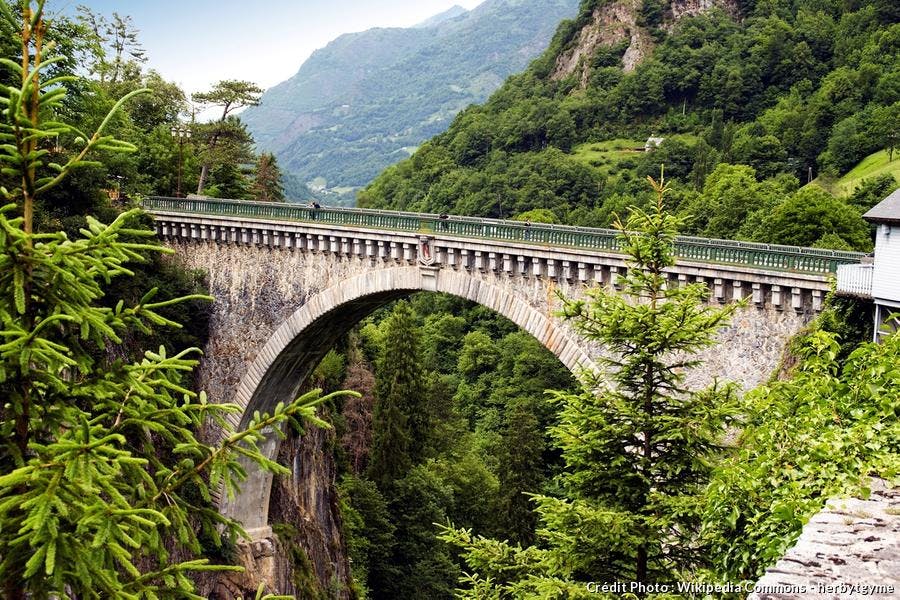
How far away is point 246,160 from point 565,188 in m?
51.3

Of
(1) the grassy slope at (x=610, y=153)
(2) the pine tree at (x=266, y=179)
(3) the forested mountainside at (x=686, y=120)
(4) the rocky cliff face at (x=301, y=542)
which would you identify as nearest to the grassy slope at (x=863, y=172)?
(3) the forested mountainside at (x=686, y=120)

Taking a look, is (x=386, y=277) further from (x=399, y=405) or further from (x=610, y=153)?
(x=610, y=153)

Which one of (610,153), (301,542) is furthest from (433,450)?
(610,153)

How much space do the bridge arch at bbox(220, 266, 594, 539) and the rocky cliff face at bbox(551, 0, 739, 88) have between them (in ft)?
303

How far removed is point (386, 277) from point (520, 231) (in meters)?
6.14

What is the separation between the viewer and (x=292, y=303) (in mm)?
32312

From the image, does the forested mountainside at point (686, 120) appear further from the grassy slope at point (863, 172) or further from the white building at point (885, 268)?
the white building at point (885, 268)

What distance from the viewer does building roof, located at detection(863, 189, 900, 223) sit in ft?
52.9

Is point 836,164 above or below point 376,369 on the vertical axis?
above

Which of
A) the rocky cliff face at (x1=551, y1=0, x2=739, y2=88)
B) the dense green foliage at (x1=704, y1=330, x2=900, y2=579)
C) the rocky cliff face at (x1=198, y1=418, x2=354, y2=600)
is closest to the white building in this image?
the dense green foliage at (x1=704, y1=330, x2=900, y2=579)

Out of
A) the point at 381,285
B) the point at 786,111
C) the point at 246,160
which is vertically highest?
the point at 786,111

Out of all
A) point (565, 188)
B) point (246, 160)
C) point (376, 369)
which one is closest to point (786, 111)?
point (565, 188)

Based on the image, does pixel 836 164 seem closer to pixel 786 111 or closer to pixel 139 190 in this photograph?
pixel 786 111

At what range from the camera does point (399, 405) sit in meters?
56.2
